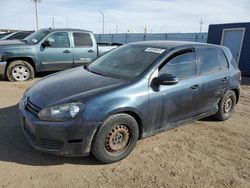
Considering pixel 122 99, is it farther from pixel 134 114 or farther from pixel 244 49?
pixel 244 49

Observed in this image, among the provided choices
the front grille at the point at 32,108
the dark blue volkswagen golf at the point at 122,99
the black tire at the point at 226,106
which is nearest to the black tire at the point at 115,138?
the dark blue volkswagen golf at the point at 122,99

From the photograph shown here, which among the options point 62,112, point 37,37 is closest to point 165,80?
point 62,112

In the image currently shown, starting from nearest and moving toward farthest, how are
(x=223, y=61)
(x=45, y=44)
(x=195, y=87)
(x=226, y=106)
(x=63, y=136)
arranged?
(x=63, y=136) < (x=195, y=87) < (x=223, y=61) < (x=226, y=106) < (x=45, y=44)

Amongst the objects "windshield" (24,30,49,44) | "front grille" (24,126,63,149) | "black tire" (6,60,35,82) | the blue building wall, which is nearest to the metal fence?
the blue building wall

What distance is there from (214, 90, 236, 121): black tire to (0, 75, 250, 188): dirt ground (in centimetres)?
65

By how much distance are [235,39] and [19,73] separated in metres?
10.3

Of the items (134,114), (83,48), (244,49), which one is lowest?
(244,49)

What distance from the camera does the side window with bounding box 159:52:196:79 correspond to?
13.9ft

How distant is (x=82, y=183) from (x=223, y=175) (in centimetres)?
182

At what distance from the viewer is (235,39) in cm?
1356

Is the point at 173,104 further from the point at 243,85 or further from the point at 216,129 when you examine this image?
the point at 243,85

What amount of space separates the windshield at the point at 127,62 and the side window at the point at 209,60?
0.94 meters

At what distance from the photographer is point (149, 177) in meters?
3.41

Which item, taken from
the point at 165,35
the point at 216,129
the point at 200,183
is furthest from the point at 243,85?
the point at 165,35
